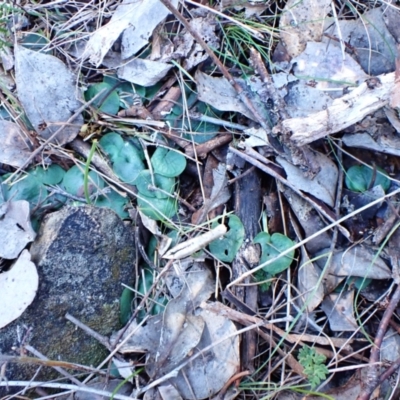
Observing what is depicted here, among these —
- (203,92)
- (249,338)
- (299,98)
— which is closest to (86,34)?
(203,92)

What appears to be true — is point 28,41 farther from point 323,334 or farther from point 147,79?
point 323,334

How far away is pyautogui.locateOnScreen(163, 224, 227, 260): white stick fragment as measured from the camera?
1510mm

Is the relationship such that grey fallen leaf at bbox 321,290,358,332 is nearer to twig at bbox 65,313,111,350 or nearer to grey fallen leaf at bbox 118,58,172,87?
twig at bbox 65,313,111,350

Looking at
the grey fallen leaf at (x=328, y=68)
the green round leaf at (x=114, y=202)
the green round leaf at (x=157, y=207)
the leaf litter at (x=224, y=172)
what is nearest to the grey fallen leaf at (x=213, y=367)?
the leaf litter at (x=224, y=172)

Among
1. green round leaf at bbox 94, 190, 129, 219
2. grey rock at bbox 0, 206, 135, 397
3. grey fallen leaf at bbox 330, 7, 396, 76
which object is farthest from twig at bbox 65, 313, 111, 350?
grey fallen leaf at bbox 330, 7, 396, 76

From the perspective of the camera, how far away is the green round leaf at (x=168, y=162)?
5.35 ft

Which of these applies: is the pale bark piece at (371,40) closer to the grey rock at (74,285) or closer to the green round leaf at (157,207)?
the green round leaf at (157,207)

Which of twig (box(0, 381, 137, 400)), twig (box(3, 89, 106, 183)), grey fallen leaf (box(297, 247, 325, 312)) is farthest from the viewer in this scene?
twig (box(3, 89, 106, 183))

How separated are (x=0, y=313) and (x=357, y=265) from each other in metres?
1.08

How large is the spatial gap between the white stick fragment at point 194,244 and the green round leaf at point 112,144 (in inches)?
15.2

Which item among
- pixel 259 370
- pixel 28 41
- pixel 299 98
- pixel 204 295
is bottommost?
pixel 259 370

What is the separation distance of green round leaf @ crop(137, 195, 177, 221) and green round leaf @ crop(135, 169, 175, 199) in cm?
2

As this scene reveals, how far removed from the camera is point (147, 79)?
1.70 m

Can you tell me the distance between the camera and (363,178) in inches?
63.9
